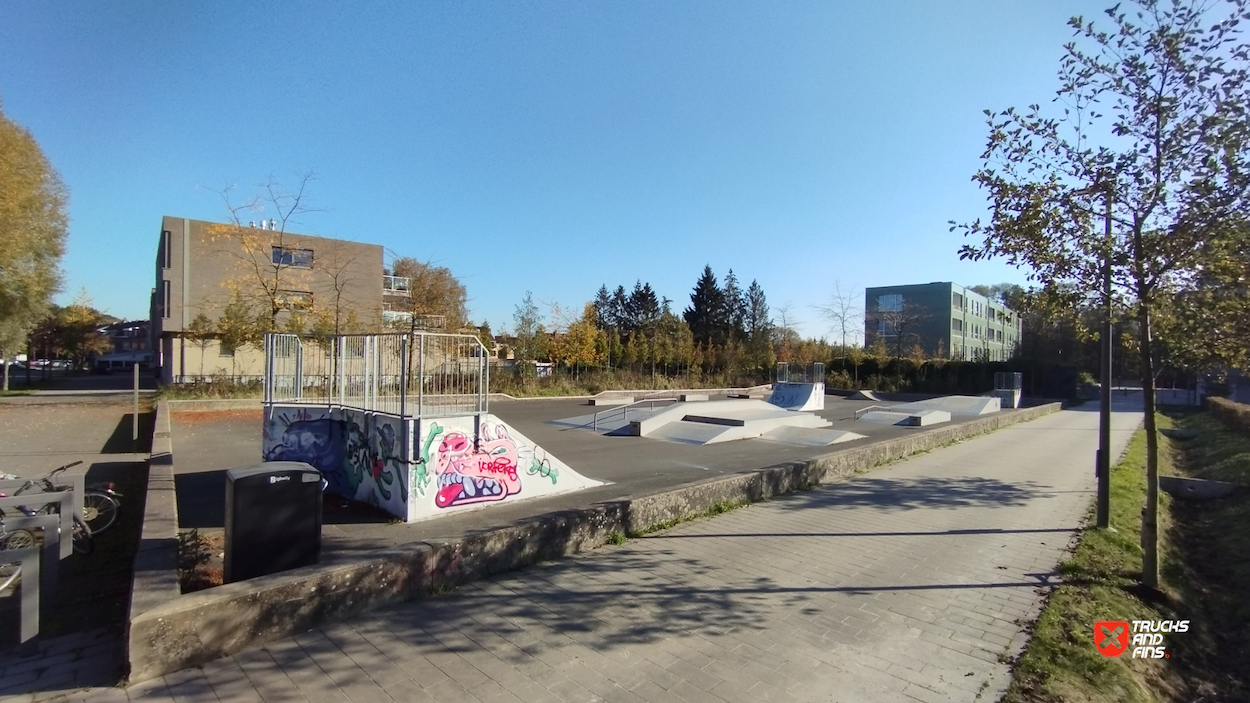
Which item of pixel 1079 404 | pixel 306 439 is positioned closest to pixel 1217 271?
pixel 306 439

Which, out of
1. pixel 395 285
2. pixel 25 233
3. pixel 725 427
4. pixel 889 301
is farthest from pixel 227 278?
pixel 889 301

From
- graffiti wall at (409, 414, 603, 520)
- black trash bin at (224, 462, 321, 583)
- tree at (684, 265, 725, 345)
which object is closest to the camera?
black trash bin at (224, 462, 321, 583)

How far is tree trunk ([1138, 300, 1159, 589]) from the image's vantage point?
5.78m

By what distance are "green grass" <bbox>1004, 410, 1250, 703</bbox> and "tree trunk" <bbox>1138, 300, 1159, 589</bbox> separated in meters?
0.20

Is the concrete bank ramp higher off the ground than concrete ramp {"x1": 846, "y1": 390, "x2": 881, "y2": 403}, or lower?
higher

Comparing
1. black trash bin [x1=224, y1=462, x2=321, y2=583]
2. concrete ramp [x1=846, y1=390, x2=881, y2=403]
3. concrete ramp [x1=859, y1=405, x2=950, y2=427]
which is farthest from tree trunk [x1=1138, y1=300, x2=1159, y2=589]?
concrete ramp [x1=846, y1=390, x2=881, y2=403]

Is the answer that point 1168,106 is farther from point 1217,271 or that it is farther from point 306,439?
point 306,439

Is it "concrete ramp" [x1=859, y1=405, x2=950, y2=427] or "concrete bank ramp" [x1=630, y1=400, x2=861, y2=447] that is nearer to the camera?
"concrete bank ramp" [x1=630, y1=400, x2=861, y2=447]

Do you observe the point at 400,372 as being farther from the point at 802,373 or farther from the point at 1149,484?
the point at 802,373

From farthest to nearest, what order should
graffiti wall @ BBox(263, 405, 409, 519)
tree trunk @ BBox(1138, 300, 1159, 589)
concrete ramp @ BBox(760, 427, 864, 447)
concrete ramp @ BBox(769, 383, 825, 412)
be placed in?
concrete ramp @ BBox(769, 383, 825, 412), concrete ramp @ BBox(760, 427, 864, 447), graffiti wall @ BBox(263, 405, 409, 519), tree trunk @ BBox(1138, 300, 1159, 589)

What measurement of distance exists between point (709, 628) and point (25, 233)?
31285 millimetres

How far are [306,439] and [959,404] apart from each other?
27.5 m

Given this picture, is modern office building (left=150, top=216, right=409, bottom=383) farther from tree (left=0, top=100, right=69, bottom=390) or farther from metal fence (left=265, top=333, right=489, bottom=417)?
metal fence (left=265, top=333, right=489, bottom=417)

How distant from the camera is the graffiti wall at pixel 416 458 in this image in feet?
21.8
